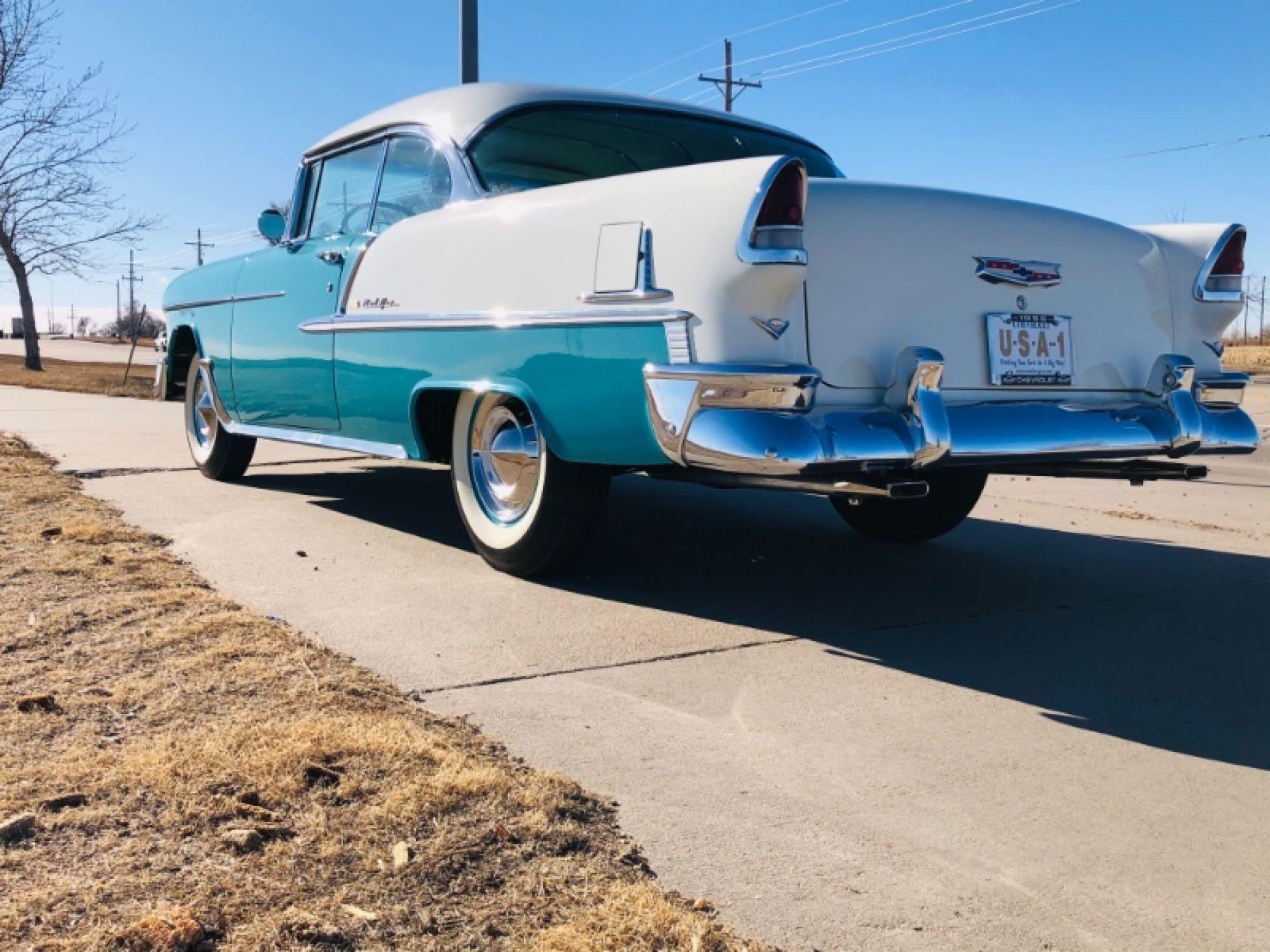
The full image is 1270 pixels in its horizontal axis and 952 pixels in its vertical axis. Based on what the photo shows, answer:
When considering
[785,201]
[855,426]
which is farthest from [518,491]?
[785,201]

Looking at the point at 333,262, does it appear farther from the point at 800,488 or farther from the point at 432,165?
the point at 800,488

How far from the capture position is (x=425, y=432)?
4652 millimetres

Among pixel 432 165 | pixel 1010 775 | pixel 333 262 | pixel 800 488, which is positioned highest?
pixel 432 165

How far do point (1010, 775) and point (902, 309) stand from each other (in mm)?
1507

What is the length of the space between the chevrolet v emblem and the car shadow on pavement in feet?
3.26

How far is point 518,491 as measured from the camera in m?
4.34

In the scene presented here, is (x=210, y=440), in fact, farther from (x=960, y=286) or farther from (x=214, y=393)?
(x=960, y=286)

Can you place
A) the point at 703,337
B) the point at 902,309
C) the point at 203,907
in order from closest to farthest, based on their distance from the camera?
the point at 203,907, the point at 703,337, the point at 902,309

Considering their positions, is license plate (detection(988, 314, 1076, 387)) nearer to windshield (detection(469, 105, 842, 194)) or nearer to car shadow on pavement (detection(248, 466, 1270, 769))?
car shadow on pavement (detection(248, 466, 1270, 769))

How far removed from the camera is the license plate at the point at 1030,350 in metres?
3.77

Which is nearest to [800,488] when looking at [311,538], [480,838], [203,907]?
[480,838]

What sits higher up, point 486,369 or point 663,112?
point 663,112

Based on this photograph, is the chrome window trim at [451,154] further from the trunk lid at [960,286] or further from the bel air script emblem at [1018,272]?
the bel air script emblem at [1018,272]

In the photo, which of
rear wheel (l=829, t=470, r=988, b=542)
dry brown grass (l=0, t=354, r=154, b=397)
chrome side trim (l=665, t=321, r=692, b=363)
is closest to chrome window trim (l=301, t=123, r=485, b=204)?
chrome side trim (l=665, t=321, r=692, b=363)
